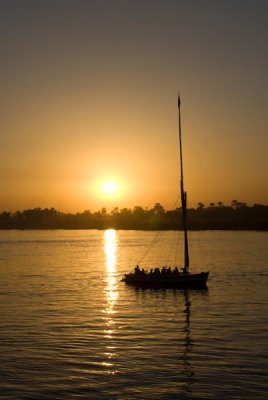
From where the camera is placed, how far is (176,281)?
6619 cm

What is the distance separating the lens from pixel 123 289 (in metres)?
72.1

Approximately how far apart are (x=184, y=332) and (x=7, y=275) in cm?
5606

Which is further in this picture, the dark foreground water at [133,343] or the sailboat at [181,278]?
the sailboat at [181,278]

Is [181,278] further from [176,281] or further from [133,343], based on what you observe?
[133,343]

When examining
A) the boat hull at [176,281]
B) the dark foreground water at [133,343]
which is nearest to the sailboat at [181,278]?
the boat hull at [176,281]

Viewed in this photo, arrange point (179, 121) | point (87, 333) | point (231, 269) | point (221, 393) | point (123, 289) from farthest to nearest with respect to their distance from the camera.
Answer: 1. point (231, 269)
2. point (123, 289)
3. point (179, 121)
4. point (87, 333)
5. point (221, 393)

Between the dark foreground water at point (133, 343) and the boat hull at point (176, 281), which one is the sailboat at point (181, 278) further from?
the dark foreground water at point (133, 343)

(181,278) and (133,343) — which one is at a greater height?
(181,278)

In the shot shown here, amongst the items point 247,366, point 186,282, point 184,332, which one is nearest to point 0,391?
point 247,366

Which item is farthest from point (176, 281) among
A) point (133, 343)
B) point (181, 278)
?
point (133, 343)

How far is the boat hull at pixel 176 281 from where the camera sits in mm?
66188

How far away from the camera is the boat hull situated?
66.2 m

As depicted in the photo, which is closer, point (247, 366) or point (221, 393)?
point (221, 393)

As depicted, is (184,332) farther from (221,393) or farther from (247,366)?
(221,393)
